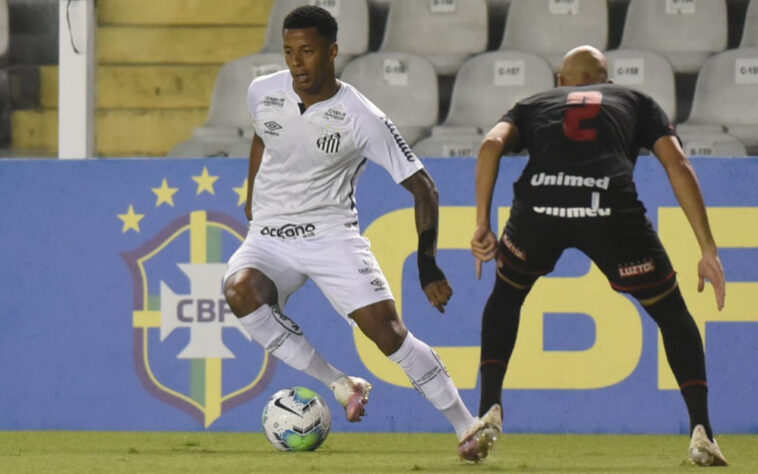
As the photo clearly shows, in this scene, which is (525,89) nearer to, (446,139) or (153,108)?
(446,139)

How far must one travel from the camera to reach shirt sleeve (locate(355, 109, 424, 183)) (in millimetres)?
5559

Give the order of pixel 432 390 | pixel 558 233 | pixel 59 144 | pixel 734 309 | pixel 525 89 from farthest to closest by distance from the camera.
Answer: pixel 525 89, pixel 59 144, pixel 734 309, pixel 432 390, pixel 558 233

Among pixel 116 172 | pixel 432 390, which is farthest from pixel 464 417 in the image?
pixel 116 172

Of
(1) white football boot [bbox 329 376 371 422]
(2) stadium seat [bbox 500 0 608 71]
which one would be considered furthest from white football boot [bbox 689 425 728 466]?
(2) stadium seat [bbox 500 0 608 71]

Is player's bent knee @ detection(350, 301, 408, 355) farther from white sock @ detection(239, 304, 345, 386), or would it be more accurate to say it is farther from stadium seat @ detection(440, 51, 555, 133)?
stadium seat @ detection(440, 51, 555, 133)

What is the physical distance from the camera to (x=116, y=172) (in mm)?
7098

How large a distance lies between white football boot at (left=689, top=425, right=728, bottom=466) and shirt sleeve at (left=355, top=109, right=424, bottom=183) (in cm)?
151

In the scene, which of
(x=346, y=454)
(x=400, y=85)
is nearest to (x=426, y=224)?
(x=346, y=454)

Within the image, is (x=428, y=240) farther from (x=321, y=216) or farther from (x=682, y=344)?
(x=682, y=344)

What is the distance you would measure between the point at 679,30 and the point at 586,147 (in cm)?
375

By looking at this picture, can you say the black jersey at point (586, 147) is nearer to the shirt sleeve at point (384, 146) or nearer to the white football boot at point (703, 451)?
the shirt sleeve at point (384, 146)

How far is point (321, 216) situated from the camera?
5676 mm

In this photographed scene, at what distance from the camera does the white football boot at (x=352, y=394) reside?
5.54m

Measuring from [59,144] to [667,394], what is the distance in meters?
3.51
